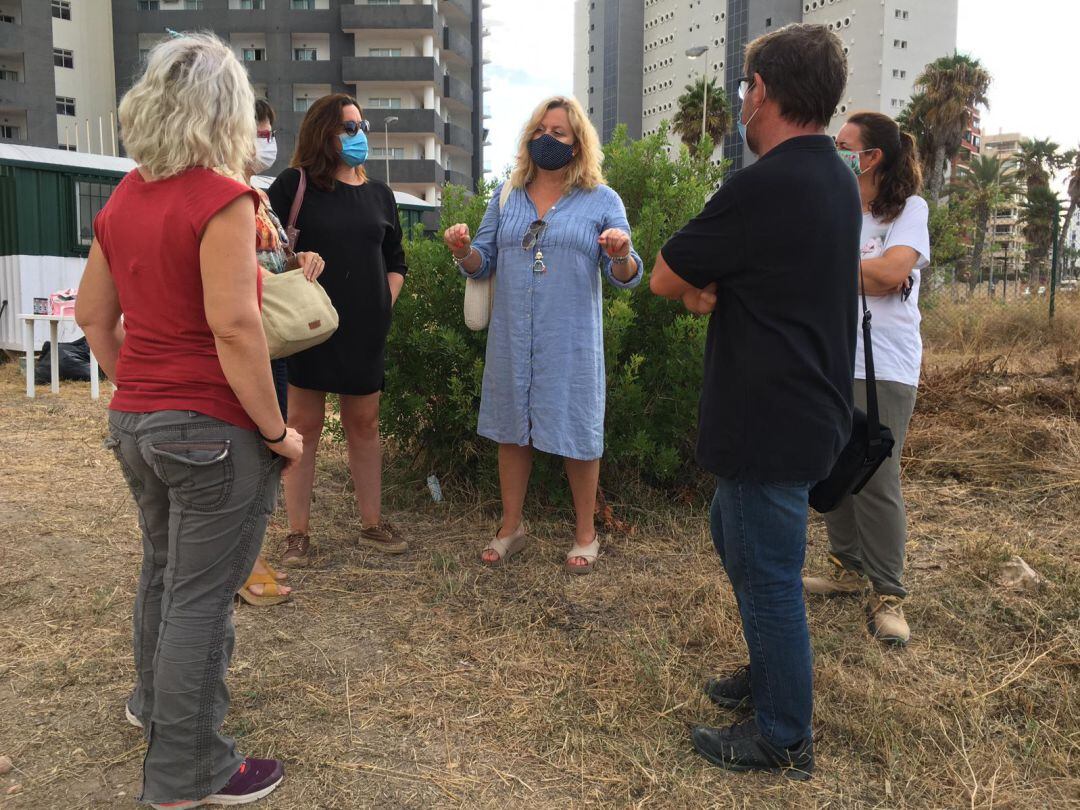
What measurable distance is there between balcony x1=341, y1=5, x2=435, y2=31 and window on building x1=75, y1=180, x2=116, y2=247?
3369cm

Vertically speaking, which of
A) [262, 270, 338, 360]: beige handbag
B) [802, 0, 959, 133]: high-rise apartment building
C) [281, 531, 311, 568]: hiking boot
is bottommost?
[281, 531, 311, 568]: hiking boot

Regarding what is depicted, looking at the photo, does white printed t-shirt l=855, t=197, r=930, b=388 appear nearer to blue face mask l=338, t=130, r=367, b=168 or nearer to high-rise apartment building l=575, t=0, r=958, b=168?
blue face mask l=338, t=130, r=367, b=168

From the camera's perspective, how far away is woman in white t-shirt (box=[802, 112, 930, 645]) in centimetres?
300

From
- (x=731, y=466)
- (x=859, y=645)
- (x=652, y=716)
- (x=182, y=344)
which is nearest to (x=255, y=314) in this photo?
(x=182, y=344)

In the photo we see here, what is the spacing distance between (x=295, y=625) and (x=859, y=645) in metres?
2.12

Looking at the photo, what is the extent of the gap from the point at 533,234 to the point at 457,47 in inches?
1803

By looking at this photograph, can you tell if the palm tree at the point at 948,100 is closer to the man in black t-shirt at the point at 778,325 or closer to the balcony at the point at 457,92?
the balcony at the point at 457,92

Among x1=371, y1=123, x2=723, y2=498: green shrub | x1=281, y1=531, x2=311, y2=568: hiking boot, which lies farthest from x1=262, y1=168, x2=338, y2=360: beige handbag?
x1=371, y1=123, x2=723, y2=498: green shrub

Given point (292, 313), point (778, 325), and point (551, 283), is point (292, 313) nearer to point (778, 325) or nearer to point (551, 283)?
point (778, 325)

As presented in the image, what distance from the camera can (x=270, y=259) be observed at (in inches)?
103

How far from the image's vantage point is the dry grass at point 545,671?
7.50 feet

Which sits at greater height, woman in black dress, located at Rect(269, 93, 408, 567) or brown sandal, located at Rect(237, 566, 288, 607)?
woman in black dress, located at Rect(269, 93, 408, 567)

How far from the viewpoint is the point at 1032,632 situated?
3.08 meters

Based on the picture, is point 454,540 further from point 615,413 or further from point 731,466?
point 731,466
